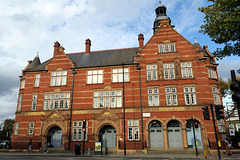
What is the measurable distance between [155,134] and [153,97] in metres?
4.92

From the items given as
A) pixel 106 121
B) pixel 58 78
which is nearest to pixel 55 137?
pixel 106 121

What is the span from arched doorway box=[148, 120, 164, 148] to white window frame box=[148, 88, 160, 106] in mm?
2416

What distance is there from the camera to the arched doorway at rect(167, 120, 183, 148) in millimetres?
23622

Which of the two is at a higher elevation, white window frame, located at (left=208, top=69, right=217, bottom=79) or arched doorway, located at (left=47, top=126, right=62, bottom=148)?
white window frame, located at (left=208, top=69, right=217, bottom=79)

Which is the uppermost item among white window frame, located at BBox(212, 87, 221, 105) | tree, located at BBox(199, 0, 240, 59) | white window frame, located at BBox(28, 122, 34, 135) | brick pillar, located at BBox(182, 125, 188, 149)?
tree, located at BBox(199, 0, 240, 59)

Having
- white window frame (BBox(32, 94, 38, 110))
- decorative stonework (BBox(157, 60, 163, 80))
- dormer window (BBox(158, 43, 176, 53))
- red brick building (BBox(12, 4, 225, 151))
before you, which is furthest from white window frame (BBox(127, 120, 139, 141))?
white window frame (BBox(32, 94, 38, 110))

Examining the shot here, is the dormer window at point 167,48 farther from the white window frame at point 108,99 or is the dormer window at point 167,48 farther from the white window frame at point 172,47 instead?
the white window frame at point 108,99

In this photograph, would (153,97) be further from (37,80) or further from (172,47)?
(37,80)

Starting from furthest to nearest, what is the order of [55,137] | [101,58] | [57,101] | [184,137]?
[101,58], [57,101], [55,137], [184,137]

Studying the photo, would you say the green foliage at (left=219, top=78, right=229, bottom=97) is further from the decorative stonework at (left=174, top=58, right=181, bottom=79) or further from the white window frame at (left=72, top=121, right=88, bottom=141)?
the white window frame at (left=72, top=121, right=88, bottom=141)

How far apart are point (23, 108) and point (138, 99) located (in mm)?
Answer: 17735

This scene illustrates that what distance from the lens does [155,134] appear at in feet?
80.2

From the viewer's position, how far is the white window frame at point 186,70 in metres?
25.5

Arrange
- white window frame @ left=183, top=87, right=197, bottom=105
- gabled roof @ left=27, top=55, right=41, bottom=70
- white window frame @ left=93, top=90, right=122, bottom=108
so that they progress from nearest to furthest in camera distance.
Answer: white window frame @ left=183, top=87, right=197, bottom=105, white window frame @ left=93, top=90, right=122, bottom=108, gabled roof @ left=27, top=55, right=41, bottom=70
